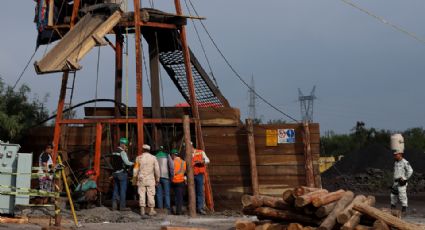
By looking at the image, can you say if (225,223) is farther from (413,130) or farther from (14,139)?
(413,130)

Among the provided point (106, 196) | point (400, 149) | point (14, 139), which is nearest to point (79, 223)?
point (106, 196)

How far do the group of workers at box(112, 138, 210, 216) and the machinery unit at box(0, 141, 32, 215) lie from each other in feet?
10.1

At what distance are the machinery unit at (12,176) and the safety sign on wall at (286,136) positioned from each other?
7.85 metres

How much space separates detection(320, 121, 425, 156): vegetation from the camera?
64.1m

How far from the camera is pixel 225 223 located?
14797 millimetres

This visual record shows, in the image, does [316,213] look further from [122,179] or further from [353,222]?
[122,179]

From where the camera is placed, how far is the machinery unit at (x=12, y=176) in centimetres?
1461

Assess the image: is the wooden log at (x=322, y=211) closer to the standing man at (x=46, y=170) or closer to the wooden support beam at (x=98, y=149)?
the standing man at (x=46, y=170)

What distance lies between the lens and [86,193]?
17.5m

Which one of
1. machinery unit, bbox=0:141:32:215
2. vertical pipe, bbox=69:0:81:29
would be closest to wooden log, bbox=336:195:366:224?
machinery unit, bbox=0:141:32:215

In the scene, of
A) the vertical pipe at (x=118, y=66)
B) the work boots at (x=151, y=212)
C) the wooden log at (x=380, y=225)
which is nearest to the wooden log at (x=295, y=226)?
the wooden log at (x=380, y=225)

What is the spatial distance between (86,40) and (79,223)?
5.64 meters

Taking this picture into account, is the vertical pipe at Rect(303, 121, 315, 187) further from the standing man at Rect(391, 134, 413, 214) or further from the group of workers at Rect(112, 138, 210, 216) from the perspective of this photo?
the group of workers at Rect(112, 138, 210, 216)

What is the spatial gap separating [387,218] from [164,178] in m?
7.97
